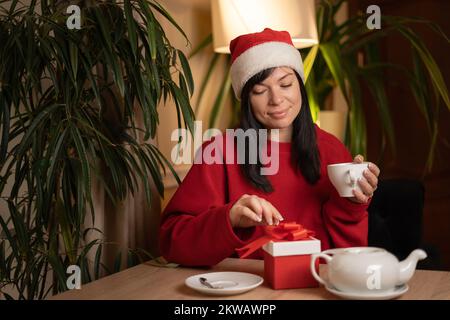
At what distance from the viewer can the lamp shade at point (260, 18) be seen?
208cm

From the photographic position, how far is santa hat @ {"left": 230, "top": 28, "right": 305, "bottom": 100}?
56.1 inches

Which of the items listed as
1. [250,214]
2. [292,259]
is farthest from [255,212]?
[292,259]

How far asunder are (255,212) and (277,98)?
40 cm

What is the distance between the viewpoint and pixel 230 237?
3.79 ft

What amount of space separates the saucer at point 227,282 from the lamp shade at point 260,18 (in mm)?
1207

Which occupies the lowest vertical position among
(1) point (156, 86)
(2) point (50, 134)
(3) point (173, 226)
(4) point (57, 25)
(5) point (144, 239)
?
(5) point (144, 239)

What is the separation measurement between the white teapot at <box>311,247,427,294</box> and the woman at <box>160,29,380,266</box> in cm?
36

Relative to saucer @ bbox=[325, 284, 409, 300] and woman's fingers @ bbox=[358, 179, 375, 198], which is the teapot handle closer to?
saucer @ bbox=[325, 284, 409, 300]

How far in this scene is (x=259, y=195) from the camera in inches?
56.1

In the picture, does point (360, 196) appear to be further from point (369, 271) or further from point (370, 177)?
point (369, 271)

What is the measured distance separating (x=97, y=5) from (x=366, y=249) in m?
1.00
